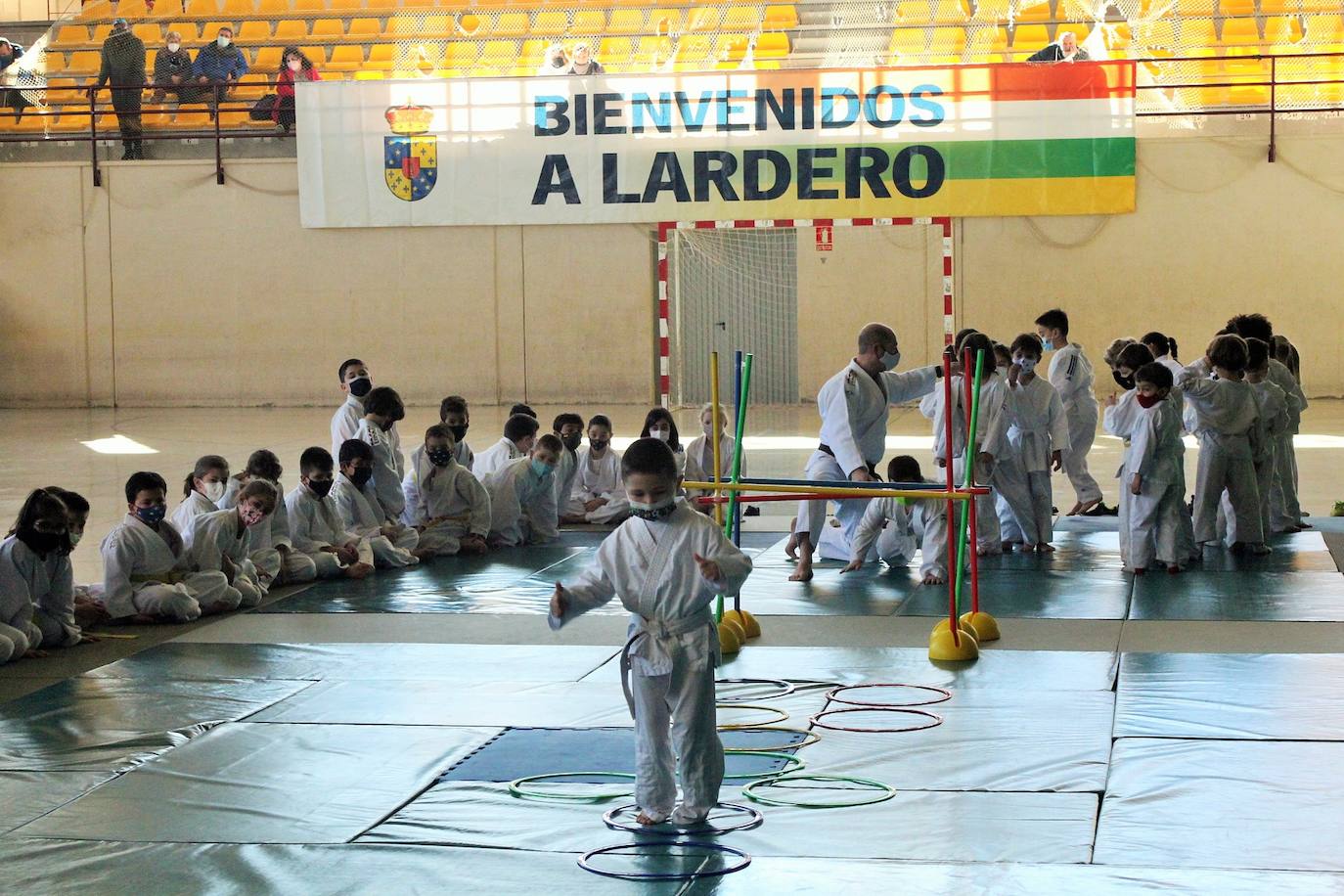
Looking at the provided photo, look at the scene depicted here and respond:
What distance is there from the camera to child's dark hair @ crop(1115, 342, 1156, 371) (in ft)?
32.5

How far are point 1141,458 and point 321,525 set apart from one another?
492cm

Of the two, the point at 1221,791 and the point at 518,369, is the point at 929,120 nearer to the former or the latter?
the point at 518,369

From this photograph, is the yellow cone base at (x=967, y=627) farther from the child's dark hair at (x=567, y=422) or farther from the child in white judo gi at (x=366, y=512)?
the child's dark hair at (x=567, y=422)

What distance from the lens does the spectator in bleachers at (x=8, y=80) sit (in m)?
23.2

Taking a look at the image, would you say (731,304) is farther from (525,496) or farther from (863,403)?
(863,403)

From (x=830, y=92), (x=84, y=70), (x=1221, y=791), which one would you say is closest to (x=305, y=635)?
(x=1221, y=791)

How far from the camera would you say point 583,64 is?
21375 millimetres

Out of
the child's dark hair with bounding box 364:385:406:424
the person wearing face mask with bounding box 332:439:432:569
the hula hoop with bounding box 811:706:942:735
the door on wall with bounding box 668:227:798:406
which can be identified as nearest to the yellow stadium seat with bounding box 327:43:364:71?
the door on wall with bounding box 668:227:798:406

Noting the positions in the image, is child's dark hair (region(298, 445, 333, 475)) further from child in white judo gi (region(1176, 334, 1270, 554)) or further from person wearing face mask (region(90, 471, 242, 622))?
child in white judo gi (region(1176, 334, 1270, 554))

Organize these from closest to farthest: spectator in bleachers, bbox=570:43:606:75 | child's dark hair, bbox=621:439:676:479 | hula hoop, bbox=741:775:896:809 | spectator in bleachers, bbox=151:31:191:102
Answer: child's dark hair, bbox=621:439:676:479, hula hoop, bbox=741:775:896:809, spectator in bleachers, bbox=570:43:606:75, spectator in bleachers, bbox=151:31:191:102

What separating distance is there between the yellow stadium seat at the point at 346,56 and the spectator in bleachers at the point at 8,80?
4.43m

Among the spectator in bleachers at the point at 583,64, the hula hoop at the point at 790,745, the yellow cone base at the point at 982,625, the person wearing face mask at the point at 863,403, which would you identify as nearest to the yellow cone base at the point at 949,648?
the yellow cone base at the point at 982,625

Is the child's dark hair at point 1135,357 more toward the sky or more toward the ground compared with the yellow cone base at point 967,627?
more toward the sky

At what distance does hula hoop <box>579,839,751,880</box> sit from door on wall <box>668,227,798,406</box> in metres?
15.8
